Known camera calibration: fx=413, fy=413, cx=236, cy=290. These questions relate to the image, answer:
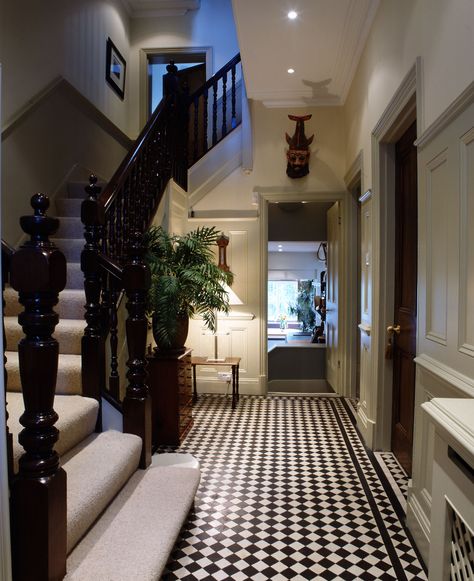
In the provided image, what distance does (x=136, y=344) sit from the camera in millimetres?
2336

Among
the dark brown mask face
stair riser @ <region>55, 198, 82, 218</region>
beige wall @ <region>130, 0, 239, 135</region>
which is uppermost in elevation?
beige wall @ <region>130, 0, 239, 135</region>

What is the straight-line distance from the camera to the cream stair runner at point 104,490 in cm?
153

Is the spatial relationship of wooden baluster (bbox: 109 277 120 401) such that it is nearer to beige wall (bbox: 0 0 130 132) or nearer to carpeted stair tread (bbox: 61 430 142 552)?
carpeted stair tread (bbox: 61 430 142 552)

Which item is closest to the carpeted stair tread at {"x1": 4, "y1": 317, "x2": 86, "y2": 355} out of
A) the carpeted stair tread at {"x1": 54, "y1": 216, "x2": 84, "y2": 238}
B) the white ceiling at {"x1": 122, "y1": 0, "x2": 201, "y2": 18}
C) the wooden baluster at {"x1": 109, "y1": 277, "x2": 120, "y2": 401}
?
the wooden baluster at {"x1": 109, "y1": 277, "x2": 120, "y2": 401}

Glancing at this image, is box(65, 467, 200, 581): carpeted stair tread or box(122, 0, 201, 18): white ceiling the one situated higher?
box(122, 0, 201, 18): white ceiling

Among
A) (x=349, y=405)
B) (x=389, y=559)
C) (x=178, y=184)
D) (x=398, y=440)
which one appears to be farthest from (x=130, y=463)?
(x=178, y=184)

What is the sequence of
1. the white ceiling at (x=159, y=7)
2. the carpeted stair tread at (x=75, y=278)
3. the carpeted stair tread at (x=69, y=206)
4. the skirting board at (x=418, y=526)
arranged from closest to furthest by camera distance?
the skirting board at (x=418, y=526)
the carpeted stair tread at (x=75, y=278)
the carpeted stair tread at (x=69, y=206)
the white ceiling at (x=159, y=7)

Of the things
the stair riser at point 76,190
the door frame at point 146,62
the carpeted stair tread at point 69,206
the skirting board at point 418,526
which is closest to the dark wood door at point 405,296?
the skirting board at point 418,526

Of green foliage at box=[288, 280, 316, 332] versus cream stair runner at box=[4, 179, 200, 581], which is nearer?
cream stair runner at box=[4, 179, 200, 581]

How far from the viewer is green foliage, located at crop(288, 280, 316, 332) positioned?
9.37 meters

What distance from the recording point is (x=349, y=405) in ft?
14.5

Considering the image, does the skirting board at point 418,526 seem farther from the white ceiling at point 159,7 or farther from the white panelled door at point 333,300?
the white ceiling at point 159,7

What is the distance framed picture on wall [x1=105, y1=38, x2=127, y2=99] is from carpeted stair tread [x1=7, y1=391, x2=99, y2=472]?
4583mm

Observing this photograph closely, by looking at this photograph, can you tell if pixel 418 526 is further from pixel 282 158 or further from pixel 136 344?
pixel 282 158
